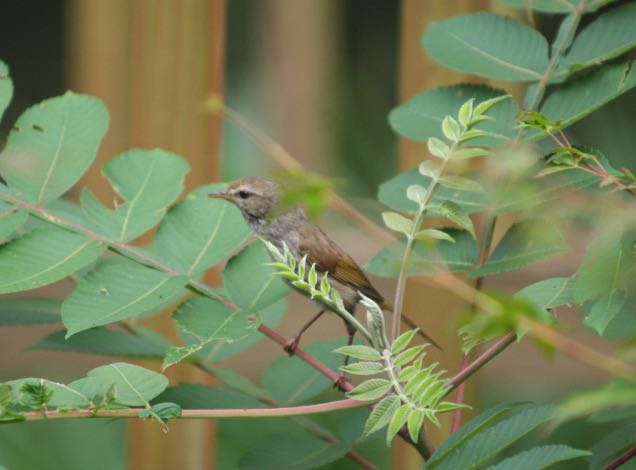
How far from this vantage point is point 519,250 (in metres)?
1.30

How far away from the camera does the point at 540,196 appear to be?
3.76 feet

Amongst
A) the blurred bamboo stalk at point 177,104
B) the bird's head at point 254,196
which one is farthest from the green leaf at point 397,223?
the blurred bamboo stalk at point 177,104

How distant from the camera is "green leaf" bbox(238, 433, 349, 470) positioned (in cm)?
139

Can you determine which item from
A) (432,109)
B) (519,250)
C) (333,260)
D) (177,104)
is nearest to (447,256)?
(519,250)

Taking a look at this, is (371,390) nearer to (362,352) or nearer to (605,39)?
(362,352)

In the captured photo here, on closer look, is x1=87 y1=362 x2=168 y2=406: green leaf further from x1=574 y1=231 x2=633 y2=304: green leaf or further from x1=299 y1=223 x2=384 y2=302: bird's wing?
x1=299 y1=223 x2=384 y2=302: bird's wing

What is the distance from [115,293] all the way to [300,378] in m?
0.41

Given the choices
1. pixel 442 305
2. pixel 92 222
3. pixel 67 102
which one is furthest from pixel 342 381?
pixel 442 305

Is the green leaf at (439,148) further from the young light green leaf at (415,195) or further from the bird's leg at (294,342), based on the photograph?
the bird's leg at (294,342)

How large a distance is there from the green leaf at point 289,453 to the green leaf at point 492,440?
1.27ft

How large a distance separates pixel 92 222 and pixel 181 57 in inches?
39.8

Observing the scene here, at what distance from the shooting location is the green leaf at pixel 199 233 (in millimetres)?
1327

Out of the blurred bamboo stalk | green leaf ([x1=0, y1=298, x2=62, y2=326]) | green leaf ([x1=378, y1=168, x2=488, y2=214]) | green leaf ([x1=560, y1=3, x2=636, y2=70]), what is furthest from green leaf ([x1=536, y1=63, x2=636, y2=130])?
the blurred bamboo stalk

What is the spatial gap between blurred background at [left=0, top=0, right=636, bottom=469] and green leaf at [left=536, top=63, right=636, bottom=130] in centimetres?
14
